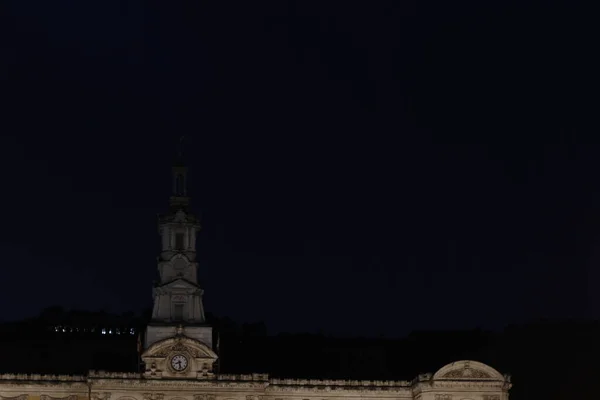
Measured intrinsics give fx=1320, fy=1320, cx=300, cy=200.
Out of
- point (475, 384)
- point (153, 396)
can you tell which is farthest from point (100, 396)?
point (475, 384)

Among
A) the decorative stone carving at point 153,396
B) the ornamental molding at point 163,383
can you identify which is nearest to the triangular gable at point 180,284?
the ornamental molding at point 163,383

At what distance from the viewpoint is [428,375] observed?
261ft

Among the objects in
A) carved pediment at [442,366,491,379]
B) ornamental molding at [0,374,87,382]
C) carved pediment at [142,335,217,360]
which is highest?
carved pediment at [142,335,217,360]

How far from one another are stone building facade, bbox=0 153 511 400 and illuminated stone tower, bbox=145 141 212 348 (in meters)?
0.06

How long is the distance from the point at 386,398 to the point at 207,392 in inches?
433

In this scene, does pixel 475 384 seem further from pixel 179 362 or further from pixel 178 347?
pixel 178 347

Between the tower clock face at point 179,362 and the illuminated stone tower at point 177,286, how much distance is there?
170 cm

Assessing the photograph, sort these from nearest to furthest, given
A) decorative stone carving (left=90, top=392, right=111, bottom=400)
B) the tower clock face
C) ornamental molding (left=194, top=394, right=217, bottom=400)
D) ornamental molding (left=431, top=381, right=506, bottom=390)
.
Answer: decorative stone carving (left=90, top=392, right=111, bottom=400) < ornamental molding (left=194, top=394, right=217, bottom=400) < the tower clock face < ornamental molding (left=431, top=381, right=506, bottom=390)

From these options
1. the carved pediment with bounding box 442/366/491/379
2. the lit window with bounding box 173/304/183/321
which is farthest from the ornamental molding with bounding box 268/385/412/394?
the lit window with bounding box 173/304/183/321

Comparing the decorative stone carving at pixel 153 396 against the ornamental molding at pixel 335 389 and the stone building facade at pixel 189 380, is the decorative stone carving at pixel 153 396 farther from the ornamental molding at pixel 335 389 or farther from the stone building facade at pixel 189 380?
the ornamental molding at pixel 335 389

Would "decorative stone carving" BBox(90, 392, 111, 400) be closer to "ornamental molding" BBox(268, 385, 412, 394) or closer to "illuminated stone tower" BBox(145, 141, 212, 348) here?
"illuminated stone tower" BBox(145, 141, 212, 348)

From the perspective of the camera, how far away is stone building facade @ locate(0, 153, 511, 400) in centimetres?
7806

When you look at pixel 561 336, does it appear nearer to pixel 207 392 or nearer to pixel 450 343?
pixel 450 343

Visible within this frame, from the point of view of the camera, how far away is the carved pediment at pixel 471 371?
261 feet
